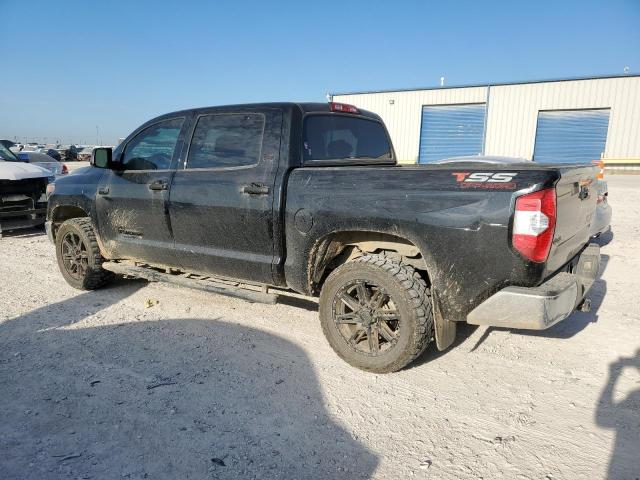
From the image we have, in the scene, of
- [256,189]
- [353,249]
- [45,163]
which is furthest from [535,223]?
[45,163]

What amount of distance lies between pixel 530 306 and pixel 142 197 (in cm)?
353

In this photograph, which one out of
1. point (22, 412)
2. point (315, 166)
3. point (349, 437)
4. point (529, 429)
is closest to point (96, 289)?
point (22, 412)

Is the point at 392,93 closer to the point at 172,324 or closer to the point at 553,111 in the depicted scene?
the point at 553,111

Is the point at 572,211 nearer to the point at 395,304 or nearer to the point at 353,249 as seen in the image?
the point at 395,304

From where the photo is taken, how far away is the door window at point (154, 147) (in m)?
4.42

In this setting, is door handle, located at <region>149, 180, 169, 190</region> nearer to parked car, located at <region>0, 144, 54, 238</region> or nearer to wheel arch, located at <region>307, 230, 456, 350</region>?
wheel arch, located at <region>307, 230, 456, 350</region>

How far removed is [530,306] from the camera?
2.72m

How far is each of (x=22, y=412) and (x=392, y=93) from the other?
2676 centimetres

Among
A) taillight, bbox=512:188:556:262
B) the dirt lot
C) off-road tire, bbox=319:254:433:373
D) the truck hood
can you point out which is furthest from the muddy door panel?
the truck hood

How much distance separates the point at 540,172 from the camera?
2.71 m

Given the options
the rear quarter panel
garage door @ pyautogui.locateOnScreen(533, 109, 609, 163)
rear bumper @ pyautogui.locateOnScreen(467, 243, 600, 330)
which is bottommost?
rear bumper @ pyautogui.locateOnScreen(467, 243, 600, 330)

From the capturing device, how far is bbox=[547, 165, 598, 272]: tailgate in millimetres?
2854

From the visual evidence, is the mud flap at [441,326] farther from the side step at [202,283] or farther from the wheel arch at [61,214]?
the wheel arch at [61,214]

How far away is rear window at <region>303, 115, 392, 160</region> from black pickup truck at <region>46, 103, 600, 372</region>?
0.01 m
